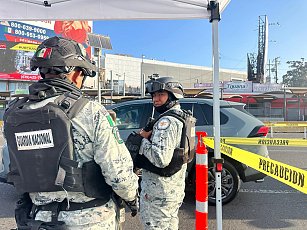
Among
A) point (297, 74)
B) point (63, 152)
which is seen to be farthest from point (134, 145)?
point (297, 74)

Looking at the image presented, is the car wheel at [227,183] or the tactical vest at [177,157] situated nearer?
the tactical vest at [177,157]

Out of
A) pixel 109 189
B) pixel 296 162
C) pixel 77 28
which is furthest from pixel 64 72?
pixel 77 28

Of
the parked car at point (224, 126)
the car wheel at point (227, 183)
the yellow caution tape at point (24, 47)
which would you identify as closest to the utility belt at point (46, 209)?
the parked car at point (224, 126)

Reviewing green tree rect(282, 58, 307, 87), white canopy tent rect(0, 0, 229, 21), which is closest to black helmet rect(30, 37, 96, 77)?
white canopy tent rect(0, 0, 229, 21)

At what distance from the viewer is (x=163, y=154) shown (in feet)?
7.35

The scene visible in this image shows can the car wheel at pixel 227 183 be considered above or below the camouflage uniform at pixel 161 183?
below

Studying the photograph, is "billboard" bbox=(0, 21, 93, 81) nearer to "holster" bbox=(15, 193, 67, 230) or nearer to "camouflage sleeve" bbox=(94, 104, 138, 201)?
"holster" bbox=(15, 193, 67, 230)

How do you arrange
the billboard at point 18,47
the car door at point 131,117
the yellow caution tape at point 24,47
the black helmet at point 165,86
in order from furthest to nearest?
the yellow caution tape at point 24,47
the billboard at point 18,47
the car door at point 131,117
the black helmet at point 165,86

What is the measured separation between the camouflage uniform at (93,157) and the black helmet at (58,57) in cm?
18

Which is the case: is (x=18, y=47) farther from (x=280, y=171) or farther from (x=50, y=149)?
(x=50, y=149)

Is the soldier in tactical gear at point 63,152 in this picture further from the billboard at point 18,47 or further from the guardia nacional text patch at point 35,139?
the billboard at point 18,47

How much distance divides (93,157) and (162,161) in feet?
2.68

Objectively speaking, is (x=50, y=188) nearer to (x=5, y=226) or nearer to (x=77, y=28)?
(x=5, y=226)

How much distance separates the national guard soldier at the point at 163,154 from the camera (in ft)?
7.47
